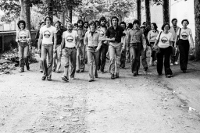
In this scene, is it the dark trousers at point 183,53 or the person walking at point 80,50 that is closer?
the dark trousers at point 183,53

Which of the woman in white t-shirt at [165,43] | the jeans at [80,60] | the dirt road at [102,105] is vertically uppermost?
the woman in white t-shirt at [165,43]

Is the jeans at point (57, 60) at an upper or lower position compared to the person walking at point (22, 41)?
lower

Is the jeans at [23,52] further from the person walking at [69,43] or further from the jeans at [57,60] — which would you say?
the person walking at [69,43]

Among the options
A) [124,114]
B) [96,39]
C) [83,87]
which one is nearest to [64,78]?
[83,87]

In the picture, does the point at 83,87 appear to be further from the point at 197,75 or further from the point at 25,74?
the point at 197,75

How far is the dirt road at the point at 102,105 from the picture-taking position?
6.35 meters

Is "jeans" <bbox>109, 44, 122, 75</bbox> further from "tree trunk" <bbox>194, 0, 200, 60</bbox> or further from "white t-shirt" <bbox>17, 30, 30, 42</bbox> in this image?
"tree trunk" <bbox>194, 0, 200, 60</bbox>

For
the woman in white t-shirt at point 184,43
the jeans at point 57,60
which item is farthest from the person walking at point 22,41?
the woman in white t-shirt at point 184,43

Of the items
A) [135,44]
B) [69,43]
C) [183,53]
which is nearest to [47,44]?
[69,43]

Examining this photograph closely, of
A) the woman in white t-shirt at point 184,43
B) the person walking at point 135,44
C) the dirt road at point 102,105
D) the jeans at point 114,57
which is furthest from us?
the woman in white t-shirt at point 184,43

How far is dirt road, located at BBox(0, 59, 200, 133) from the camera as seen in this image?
6.35 meters

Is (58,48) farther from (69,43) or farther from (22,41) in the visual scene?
(69,43)

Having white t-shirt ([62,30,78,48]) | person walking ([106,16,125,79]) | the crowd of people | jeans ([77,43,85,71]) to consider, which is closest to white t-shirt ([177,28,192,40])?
the crowd of people

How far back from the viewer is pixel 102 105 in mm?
7969
